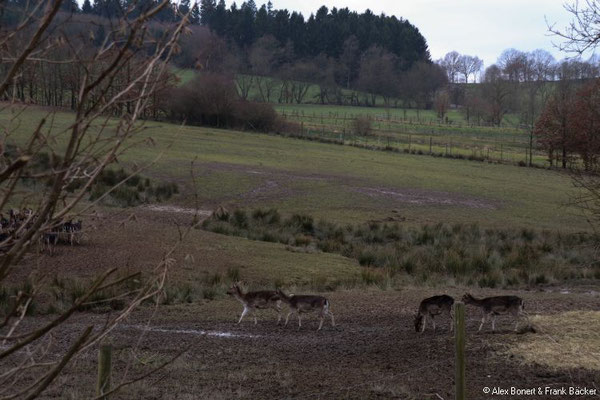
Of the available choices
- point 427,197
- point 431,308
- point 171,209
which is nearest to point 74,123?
point 431,308

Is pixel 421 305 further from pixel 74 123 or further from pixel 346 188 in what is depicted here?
pixel 346 188

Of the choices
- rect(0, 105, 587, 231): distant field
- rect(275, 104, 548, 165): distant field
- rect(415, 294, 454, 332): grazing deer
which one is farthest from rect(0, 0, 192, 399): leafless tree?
rect(275, 104, 548, 165): distant field

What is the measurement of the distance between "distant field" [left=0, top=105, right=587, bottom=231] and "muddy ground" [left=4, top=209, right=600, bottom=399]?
10.4 m

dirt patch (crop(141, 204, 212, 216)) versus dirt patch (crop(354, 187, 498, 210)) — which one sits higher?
dirt patch (crop(141, 204, 212, 216))

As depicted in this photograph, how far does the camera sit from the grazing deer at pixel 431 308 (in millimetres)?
12667

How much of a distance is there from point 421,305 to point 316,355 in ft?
6.85

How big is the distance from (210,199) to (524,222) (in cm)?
1410

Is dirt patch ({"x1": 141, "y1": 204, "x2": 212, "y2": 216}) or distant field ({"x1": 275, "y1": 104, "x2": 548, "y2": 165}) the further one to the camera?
distant field ({"x1": 275, "y1": 104, "x2": 548, "y2": 165})

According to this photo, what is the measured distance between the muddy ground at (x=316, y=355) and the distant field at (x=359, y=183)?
10.4 meters

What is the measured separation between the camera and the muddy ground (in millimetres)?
9961

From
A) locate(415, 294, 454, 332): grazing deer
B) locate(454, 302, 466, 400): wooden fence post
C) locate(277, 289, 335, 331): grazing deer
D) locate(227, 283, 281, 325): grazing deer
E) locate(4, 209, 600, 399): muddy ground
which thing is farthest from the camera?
locate(227, 283, 281, 325): grazing deer

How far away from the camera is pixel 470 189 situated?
43281 mm

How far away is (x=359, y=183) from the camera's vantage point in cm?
4222

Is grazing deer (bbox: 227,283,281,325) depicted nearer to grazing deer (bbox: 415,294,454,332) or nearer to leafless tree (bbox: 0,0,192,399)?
grazing deer (bbox: 415,294,454,332)
